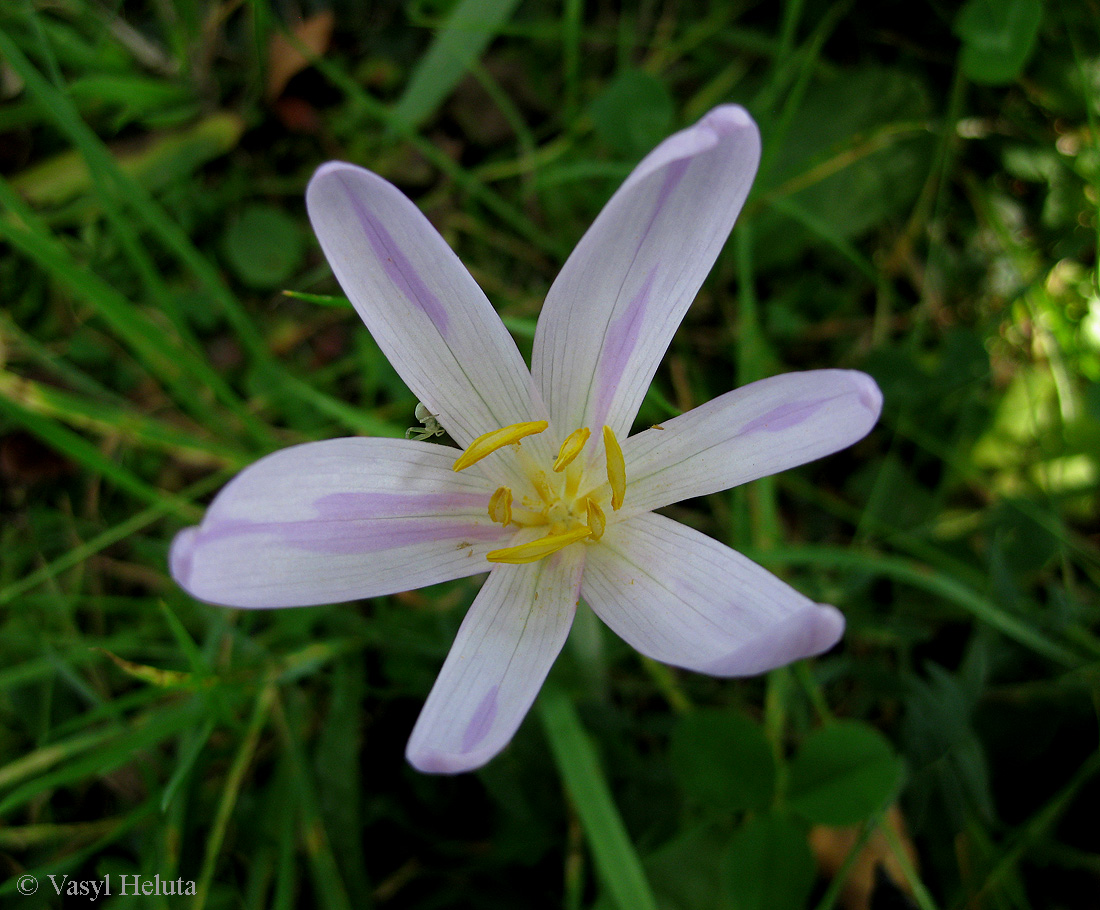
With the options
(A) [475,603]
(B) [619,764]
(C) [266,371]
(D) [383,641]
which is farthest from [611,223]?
(C) [266,371]

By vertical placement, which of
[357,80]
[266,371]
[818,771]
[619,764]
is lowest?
[619,764]

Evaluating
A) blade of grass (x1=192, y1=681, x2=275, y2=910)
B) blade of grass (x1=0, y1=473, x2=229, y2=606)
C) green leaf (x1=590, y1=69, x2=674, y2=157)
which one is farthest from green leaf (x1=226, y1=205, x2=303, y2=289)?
blade of grass (x1=192, y1=681, x2=275, y2=910)

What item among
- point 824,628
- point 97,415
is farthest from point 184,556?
point 97,415

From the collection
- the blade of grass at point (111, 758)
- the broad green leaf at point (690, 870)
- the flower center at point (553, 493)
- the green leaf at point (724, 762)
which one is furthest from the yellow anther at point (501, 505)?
the broad green leaf at point (690, 870)

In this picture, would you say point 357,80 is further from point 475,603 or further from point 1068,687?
point 1068,687

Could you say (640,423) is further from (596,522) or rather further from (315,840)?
(315,840)

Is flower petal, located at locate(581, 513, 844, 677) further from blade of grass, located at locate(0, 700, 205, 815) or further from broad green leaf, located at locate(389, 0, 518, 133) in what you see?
broad green leaf, located at locate(389, 0, 518, 133)

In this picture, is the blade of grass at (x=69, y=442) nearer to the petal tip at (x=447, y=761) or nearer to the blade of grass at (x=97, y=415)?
the blade of grass at (x=97, y=415)
